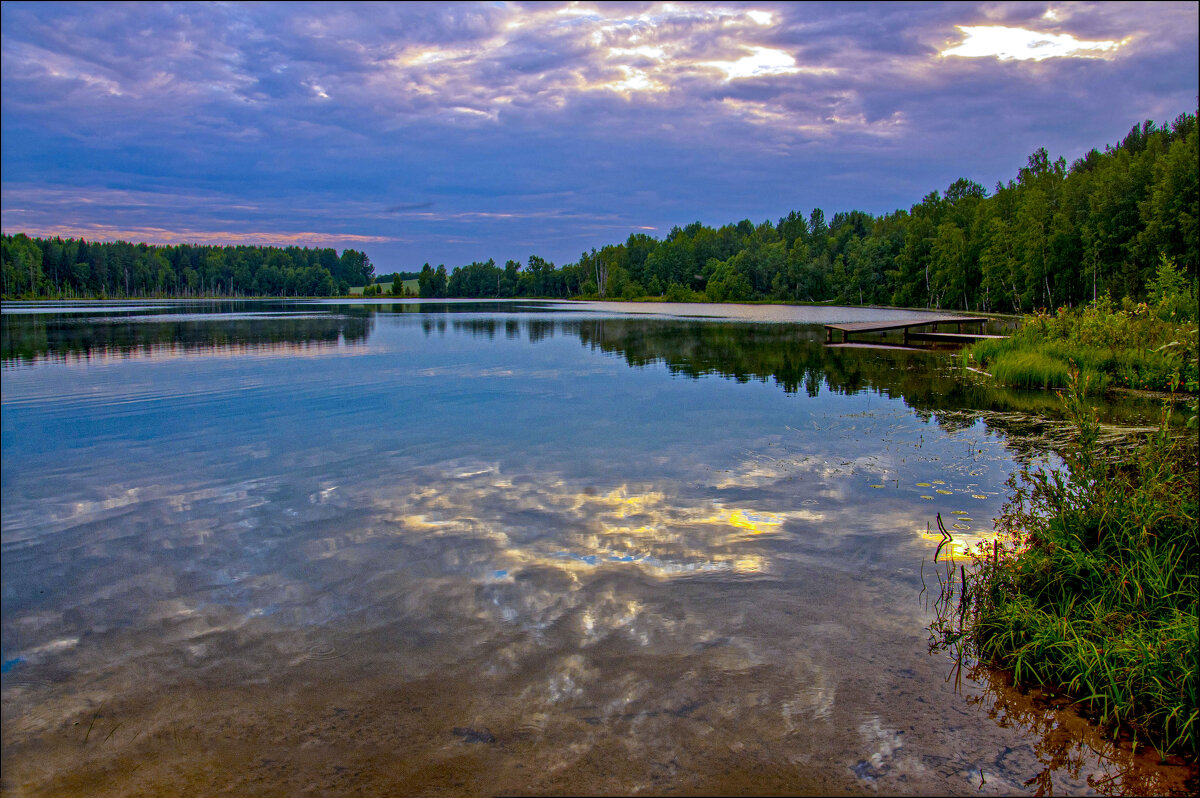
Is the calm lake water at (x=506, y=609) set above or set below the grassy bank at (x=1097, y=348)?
below

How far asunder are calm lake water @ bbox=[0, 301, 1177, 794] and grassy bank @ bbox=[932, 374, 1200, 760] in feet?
1.27

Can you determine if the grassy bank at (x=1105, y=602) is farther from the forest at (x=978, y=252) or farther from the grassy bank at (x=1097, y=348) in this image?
→ the forest at (x=978, y=252)

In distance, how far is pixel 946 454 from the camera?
14312mm

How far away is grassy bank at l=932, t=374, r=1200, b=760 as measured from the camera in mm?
5379

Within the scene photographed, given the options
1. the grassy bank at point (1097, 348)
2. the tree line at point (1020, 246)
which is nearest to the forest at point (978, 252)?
the tree line at point (1020, 246)

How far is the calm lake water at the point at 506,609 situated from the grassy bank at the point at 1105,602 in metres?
0.39

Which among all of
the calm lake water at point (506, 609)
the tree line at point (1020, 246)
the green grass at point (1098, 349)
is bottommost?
the calm lake water at point (506, 609)

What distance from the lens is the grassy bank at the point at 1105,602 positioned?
5379 millimetres

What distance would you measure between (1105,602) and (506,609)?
5.70 meters

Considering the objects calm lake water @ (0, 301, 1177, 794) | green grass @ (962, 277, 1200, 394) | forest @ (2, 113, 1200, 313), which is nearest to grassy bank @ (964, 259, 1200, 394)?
green grass @ (962, 277, 1200, 394)

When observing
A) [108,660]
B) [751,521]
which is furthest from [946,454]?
[108,660]

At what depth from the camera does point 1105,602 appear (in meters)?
6.56

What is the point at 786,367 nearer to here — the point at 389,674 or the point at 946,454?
the point at 946,454

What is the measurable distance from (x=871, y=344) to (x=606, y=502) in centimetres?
3566
